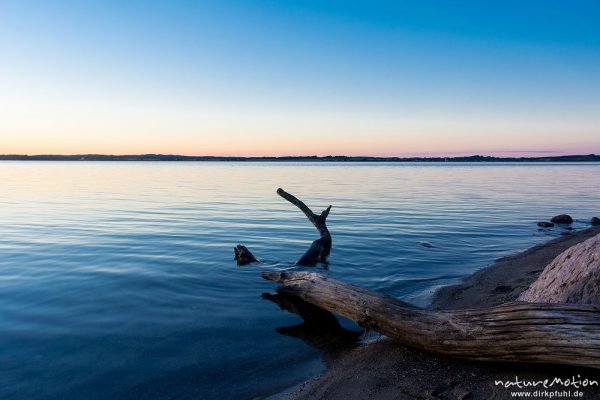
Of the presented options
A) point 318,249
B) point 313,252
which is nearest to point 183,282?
point 313,252

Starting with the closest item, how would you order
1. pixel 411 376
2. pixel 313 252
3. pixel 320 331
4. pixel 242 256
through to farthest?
pixel 411 376 < pixel 320 331 < pixel 242 256 < pixel 313 252

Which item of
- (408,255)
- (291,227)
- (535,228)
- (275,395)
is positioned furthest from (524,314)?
(535,228)

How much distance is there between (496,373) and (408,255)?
9.78 m

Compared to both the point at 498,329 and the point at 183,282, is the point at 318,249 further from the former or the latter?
the point at 498,329

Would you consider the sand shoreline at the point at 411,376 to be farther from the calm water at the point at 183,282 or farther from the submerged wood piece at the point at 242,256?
the submerged wood piece at the point at 242,256

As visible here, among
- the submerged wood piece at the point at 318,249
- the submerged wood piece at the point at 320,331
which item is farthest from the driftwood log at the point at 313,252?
the submerged wood piece at the point at 320,331

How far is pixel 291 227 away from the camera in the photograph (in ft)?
67.7

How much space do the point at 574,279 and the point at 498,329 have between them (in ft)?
6.34

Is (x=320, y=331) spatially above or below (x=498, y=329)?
below

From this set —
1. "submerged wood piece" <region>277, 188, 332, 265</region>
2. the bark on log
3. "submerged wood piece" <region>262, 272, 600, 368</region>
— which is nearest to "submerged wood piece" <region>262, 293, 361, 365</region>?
"submerged wood piece" <region>262, 272, 600, 368</region>

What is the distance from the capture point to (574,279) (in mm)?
6090

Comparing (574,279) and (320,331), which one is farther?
(320,331)

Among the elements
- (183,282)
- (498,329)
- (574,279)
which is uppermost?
(574,279)

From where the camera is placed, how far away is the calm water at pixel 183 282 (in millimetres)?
6438
